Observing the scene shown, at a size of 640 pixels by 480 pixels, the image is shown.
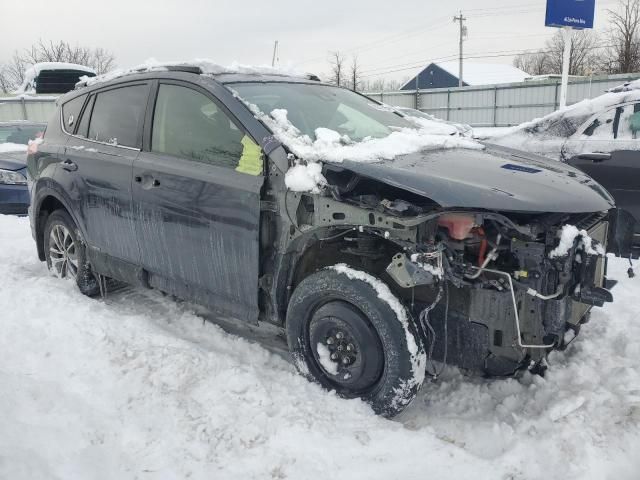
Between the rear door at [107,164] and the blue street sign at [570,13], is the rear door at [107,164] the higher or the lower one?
the lower one

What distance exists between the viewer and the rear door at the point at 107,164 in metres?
3.82

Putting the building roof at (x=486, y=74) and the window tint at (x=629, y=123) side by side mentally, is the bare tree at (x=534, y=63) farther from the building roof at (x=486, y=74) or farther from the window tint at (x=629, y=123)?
the window tint at (x=629, y=123)

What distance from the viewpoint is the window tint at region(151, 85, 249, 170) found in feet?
10.3

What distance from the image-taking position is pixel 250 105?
322 cm

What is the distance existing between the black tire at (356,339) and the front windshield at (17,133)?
326 inches

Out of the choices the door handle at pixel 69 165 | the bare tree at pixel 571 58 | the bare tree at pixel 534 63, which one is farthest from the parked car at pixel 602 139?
the bare tree at pixel 534 63

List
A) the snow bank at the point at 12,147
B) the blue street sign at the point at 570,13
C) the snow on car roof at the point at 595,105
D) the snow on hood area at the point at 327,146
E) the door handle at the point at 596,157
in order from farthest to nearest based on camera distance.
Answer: the blue street sign at the point at 570,13 < the snow bank at the point at 12,147 < the snow on car roof at the point at 595,105 < the door handle at the point at 596,157 < the snow on hood area at the point at 327,146

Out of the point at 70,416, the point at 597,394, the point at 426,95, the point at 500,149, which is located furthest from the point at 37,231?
the point at 426,95

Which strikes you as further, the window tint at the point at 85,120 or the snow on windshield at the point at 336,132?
the window tint at the point at 85,120

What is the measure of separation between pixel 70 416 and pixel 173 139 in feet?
5.71

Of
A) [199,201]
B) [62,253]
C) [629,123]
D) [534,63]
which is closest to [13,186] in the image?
[62,253]

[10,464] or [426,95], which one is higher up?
[426,95]

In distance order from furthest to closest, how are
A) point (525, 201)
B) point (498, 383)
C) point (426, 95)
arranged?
point (426, 95) < point (498, 383) < point (525, 201)

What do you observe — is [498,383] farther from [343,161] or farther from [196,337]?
[196,337]
